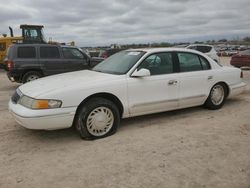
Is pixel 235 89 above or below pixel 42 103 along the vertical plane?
below

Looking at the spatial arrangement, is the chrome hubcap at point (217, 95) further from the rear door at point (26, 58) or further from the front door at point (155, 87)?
the rear door at point (26, 58)

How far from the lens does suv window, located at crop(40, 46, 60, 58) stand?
10.4m

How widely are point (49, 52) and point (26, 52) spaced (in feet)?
2.71

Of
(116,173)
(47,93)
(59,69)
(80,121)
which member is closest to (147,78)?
(80,121)

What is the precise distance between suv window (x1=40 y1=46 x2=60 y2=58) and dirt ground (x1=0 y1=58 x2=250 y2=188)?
5196 mm

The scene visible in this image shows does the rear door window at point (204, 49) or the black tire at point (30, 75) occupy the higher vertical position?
→ the rear door window at point (204, 49)

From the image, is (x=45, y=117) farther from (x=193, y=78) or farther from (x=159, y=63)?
(x=193, y=78)

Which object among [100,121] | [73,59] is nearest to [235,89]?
[100,121]

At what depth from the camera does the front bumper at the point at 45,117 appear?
4.13m

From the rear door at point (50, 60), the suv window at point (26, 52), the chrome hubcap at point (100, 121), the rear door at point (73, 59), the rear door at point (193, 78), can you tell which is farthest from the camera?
the rear door at point (73, 59)

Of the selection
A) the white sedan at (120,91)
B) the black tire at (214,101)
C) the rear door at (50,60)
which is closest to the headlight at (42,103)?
the white sedan at (120,91)

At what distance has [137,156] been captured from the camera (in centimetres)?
387

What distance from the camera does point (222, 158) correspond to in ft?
12.4

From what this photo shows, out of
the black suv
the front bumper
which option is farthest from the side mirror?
the black suv
